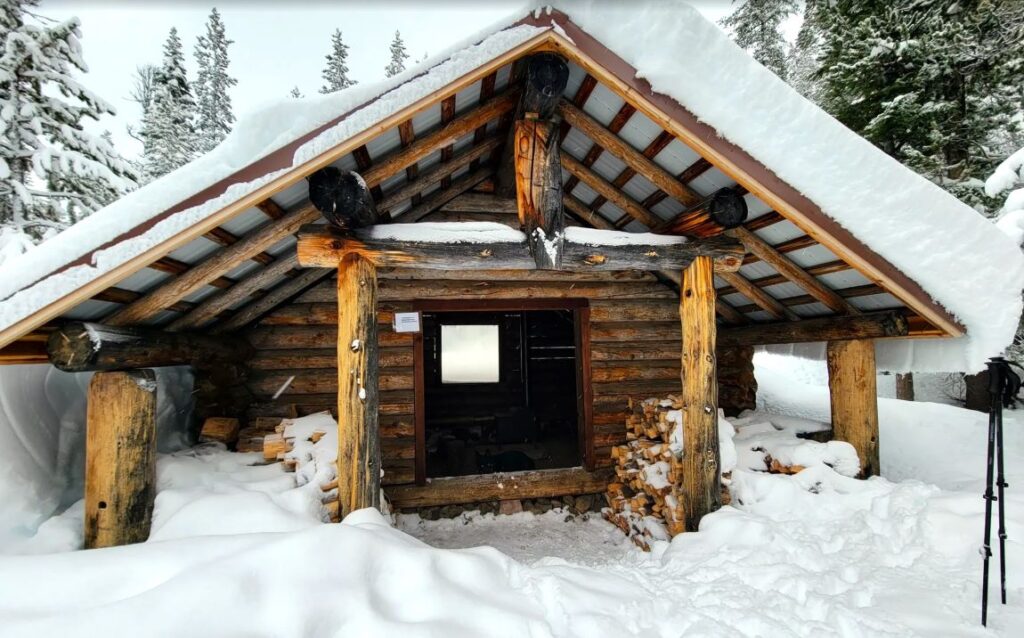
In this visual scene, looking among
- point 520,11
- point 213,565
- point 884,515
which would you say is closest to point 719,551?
point 884,515

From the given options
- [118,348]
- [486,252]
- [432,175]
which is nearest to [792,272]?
[486,252]

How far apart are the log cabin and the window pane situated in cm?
571

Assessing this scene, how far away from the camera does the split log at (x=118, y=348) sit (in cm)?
313

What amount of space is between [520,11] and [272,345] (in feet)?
16.7

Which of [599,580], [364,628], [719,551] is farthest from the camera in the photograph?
[719,551]

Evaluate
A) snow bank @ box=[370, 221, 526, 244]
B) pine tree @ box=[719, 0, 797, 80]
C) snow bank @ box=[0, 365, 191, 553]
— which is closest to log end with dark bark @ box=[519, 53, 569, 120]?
snow bank @ box=[370, 221, 526, 244]

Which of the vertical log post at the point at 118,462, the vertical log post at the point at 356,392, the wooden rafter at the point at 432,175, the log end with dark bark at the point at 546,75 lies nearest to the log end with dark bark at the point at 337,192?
the vertical log post at the point at 356,392

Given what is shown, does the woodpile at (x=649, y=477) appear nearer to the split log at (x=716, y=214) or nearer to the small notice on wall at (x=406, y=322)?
the split log at (x=716, y=214)

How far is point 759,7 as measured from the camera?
13984mm

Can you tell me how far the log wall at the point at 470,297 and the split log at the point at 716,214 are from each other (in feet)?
7.69

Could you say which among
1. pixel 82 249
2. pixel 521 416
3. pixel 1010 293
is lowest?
pixel 521 416

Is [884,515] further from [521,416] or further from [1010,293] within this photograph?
[521,416]

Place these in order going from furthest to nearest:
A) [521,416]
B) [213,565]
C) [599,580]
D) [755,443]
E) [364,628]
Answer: [521,416]
[755,443]
[599,580]
[213,565]
[364,628]

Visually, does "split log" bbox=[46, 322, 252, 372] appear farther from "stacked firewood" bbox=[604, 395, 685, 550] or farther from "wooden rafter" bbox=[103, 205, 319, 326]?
"stacked firewood" bbox=[604, 395, 685, 550]
